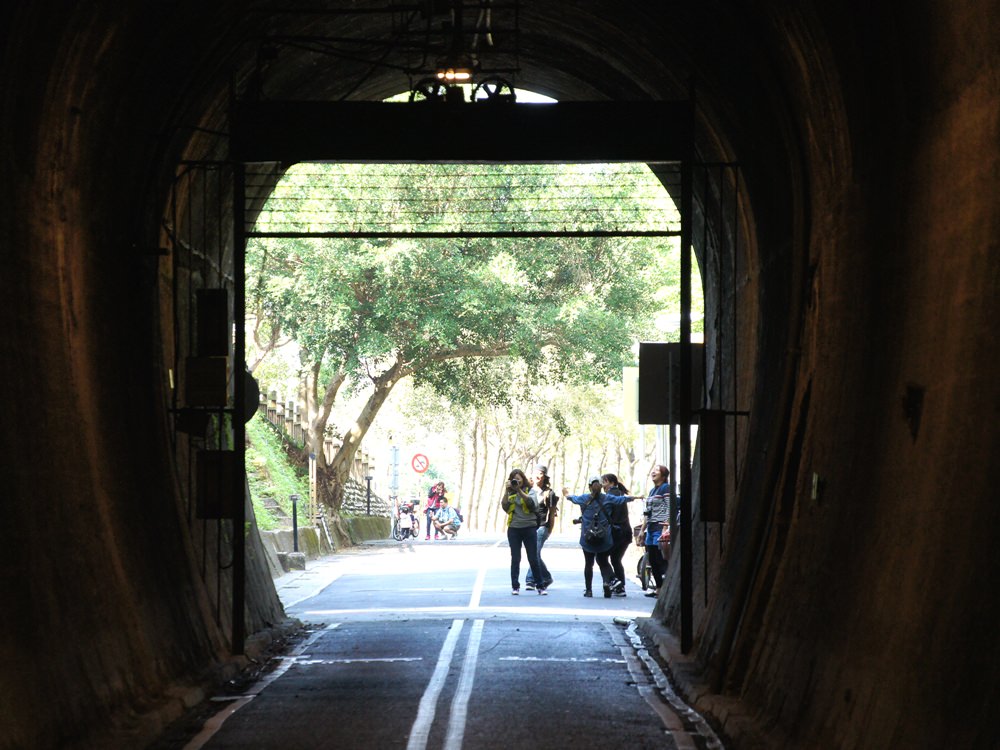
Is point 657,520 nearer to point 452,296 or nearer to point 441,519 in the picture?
point 452,296

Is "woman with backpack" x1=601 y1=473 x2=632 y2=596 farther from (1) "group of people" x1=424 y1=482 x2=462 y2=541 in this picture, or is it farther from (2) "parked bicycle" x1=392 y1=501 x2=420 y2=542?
(1) "group of people" x1=424 y1=482 x2=462 y2=541

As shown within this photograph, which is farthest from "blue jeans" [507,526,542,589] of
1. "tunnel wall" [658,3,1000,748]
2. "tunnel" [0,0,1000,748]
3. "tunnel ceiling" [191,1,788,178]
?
"tunnel wall" [658,3,1000,748]

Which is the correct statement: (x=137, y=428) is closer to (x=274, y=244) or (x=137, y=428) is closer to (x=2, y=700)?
(x=2, y=700)

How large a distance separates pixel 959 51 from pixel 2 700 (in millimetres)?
6102

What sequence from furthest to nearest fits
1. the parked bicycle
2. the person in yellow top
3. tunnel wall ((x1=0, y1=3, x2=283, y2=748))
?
the parked bicycle < the person in yellow top < tunnel wall ((x1=0, y1=3, x2=283, y2=748))

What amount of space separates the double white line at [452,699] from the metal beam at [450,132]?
14.8 ft

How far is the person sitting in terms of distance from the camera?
51.6 meters

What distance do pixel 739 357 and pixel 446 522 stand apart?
3649 cm

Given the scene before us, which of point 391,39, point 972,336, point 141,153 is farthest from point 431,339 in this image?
point 972,336

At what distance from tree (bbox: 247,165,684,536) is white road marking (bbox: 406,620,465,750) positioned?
17.4 m

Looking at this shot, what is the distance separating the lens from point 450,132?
13.6 m

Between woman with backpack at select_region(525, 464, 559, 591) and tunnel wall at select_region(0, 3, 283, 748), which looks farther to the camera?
woman with backpack at select_region(525, 464, 559, 591)

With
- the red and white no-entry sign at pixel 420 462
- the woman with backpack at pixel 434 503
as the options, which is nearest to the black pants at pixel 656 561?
the red and white no-entry sign at pixel 420 462

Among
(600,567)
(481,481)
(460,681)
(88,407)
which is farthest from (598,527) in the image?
(481,481)
